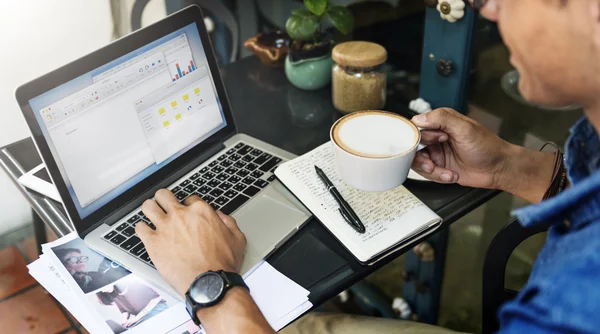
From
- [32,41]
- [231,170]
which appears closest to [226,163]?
[231,170]

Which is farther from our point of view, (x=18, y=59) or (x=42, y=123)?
(x=18, y=59)

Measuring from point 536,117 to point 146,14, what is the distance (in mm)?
1224

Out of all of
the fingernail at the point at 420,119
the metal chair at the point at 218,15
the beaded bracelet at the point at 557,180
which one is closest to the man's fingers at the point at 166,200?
the fingernail at the point at 420,119

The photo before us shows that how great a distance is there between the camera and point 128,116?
2.99 ft

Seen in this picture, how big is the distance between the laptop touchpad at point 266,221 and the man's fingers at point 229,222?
0.13 ft

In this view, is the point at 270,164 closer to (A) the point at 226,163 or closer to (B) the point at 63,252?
(A) the point at 226,163

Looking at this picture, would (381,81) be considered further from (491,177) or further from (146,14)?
(146,14)

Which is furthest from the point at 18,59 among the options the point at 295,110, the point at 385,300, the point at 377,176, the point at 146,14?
the point at 385,300

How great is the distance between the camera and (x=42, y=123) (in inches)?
31.3

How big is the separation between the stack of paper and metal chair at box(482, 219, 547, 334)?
0.32m

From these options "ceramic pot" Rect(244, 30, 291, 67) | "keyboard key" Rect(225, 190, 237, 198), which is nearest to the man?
"keyboard key" Rect(225, 190, 237, 198)

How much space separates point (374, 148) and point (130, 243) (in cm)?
41

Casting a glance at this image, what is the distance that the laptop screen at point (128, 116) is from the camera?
32.6 inches

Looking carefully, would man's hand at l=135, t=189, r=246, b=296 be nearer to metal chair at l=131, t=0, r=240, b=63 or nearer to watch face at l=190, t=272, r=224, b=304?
watch face at l=190, t=272, r=224, b=304
